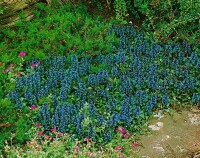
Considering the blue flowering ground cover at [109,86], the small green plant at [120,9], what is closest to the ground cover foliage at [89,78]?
the blue flowering ground cover at [109,86]

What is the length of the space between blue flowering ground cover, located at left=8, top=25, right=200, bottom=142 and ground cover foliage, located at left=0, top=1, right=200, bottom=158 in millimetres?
13

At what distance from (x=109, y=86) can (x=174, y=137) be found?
3.85 ft

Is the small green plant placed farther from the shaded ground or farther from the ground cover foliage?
the shaded ground

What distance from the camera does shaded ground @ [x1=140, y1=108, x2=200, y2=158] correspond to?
5410 millimetres

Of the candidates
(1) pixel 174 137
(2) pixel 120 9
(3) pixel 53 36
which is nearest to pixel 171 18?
(2) pixel 120 9

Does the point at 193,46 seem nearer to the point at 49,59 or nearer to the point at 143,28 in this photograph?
the point at 143,28

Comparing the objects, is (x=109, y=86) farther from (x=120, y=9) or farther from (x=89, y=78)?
(x=120, y=9)

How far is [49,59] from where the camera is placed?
6531 millimetres

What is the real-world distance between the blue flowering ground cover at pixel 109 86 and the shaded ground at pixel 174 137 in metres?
0.20

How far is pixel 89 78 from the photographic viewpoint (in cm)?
615

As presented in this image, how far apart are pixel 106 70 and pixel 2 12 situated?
6.51ft

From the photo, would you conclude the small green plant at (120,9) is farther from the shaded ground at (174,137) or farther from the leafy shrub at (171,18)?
the shaded ground at (174,137)

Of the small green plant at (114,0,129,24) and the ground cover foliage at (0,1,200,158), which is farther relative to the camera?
the small green plant at (114,0,129,24)

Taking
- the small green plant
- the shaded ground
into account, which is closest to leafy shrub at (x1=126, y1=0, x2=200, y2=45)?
the small green plant
